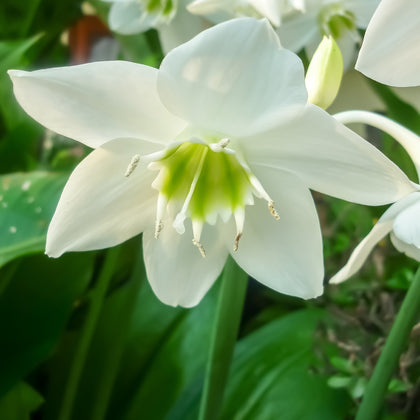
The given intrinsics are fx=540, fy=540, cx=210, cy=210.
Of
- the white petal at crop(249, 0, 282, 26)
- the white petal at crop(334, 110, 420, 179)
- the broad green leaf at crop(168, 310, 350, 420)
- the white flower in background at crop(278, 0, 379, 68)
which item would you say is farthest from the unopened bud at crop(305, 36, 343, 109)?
the broad green leaf at crop(168, 310, 350, 420)

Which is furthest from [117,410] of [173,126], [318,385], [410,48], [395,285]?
[410,48]

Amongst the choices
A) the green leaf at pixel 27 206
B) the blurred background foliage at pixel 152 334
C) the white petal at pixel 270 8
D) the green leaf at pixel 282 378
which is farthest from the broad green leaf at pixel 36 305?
the white petal at pixel 270 8

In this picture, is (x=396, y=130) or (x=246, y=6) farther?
(x=246, y=6)

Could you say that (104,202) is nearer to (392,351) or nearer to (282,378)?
(392,351)

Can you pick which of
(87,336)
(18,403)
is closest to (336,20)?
(87,336)

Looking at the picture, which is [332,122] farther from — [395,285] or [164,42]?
[164,42]

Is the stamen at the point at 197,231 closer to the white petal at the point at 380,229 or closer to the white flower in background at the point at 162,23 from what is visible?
the white petal at the point at 380,229
